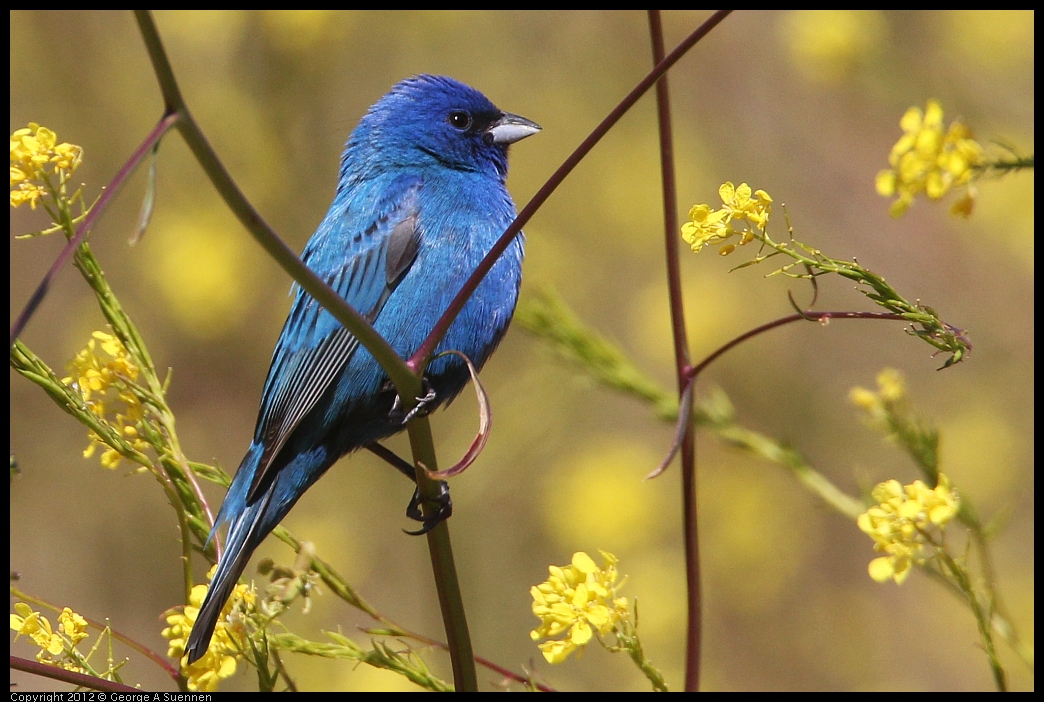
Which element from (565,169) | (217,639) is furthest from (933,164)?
(217,639)

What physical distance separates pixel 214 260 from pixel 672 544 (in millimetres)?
3338

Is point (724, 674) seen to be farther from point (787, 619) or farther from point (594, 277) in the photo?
point (594, 277)

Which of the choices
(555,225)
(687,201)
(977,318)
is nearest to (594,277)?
(555,225)

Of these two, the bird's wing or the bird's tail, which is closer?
the bird's tail

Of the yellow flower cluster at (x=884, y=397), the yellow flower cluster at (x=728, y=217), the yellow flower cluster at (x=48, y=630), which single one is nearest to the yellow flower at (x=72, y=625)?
the yellow flower cluster at (x=48, y=630)

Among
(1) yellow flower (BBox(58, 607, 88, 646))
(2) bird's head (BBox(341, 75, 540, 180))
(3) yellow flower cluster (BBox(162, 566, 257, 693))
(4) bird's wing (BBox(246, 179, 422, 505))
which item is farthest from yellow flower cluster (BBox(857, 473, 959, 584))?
(2) bird's head (BBox(341, 75, 540, 180))

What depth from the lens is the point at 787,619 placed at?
627cm

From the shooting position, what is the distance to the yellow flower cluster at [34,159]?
1.67 m

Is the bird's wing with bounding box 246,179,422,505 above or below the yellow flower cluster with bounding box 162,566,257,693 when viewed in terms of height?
above

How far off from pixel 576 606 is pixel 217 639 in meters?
0.63

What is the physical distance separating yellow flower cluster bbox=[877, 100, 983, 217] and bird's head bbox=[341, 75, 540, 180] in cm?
236

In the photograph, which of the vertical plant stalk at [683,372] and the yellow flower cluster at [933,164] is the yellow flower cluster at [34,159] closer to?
the vertical plant stalk at [683,372]

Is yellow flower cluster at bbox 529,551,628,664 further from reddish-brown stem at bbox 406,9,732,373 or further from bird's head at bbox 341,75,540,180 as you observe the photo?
bird's head at bbox 341,75,540,180

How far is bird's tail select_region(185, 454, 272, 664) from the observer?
1.70 m
